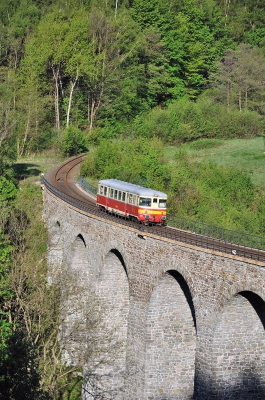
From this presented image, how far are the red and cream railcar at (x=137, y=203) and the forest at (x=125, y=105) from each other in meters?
6.61

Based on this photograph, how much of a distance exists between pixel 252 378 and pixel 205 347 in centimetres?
262

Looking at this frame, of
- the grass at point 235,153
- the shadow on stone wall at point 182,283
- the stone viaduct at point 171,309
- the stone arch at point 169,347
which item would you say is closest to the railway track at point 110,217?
the stone viaduct at point 171,309

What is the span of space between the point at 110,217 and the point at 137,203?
196cm

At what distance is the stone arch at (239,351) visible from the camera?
31.2 m

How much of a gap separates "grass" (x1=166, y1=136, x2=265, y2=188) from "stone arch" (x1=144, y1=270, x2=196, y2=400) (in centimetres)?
4034

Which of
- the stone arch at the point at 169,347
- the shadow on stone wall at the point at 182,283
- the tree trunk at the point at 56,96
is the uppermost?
the tree trunk at the point at 56,96

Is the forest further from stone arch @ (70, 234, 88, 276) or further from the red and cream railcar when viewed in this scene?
the red and cream railcar

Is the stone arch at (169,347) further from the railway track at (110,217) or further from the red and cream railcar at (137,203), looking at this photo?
the red and cream railcar at (137,203)

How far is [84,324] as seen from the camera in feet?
150

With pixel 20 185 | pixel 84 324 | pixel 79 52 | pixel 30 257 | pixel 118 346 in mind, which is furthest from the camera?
pixel 79 52

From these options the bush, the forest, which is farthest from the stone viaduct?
the bush

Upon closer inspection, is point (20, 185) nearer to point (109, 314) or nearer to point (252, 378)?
point (109, 314)

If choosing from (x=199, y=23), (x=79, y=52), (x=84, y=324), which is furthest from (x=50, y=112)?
(x=84, y=324)

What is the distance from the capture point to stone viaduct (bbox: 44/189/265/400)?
31.4 meters
